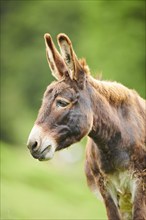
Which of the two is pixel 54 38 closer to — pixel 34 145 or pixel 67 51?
pixel 67 51

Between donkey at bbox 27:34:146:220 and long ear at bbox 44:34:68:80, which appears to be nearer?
donkey at bbox 27:34:146:220

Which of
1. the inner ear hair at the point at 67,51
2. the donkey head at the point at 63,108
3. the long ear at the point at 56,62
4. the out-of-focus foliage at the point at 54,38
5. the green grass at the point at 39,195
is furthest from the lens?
the out-of-focus foliage at the point at 54,38

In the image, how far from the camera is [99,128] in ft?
32.0

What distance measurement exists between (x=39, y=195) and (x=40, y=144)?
8.75m

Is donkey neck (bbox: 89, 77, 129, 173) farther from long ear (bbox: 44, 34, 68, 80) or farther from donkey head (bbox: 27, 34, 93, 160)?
long ear (bbox: 44, 34, 68, 80)

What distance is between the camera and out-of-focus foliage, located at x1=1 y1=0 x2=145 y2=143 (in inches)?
886

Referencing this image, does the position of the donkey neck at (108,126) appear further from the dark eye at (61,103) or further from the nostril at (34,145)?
the nostril at (34,145)

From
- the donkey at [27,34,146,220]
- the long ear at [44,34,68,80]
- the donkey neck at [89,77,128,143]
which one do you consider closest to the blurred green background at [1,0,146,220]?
the donkey at [27,34,146,220]

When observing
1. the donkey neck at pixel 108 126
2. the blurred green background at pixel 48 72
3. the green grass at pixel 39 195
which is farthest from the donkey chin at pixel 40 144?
the blurred green background at pixel 48 72

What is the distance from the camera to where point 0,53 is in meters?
27.9

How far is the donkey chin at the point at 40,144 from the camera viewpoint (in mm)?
9117

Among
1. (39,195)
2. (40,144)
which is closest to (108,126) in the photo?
(40,144)

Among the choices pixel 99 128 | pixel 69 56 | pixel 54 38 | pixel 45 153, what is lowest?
pixel 45 153

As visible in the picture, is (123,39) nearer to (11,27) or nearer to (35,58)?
(35,58)
